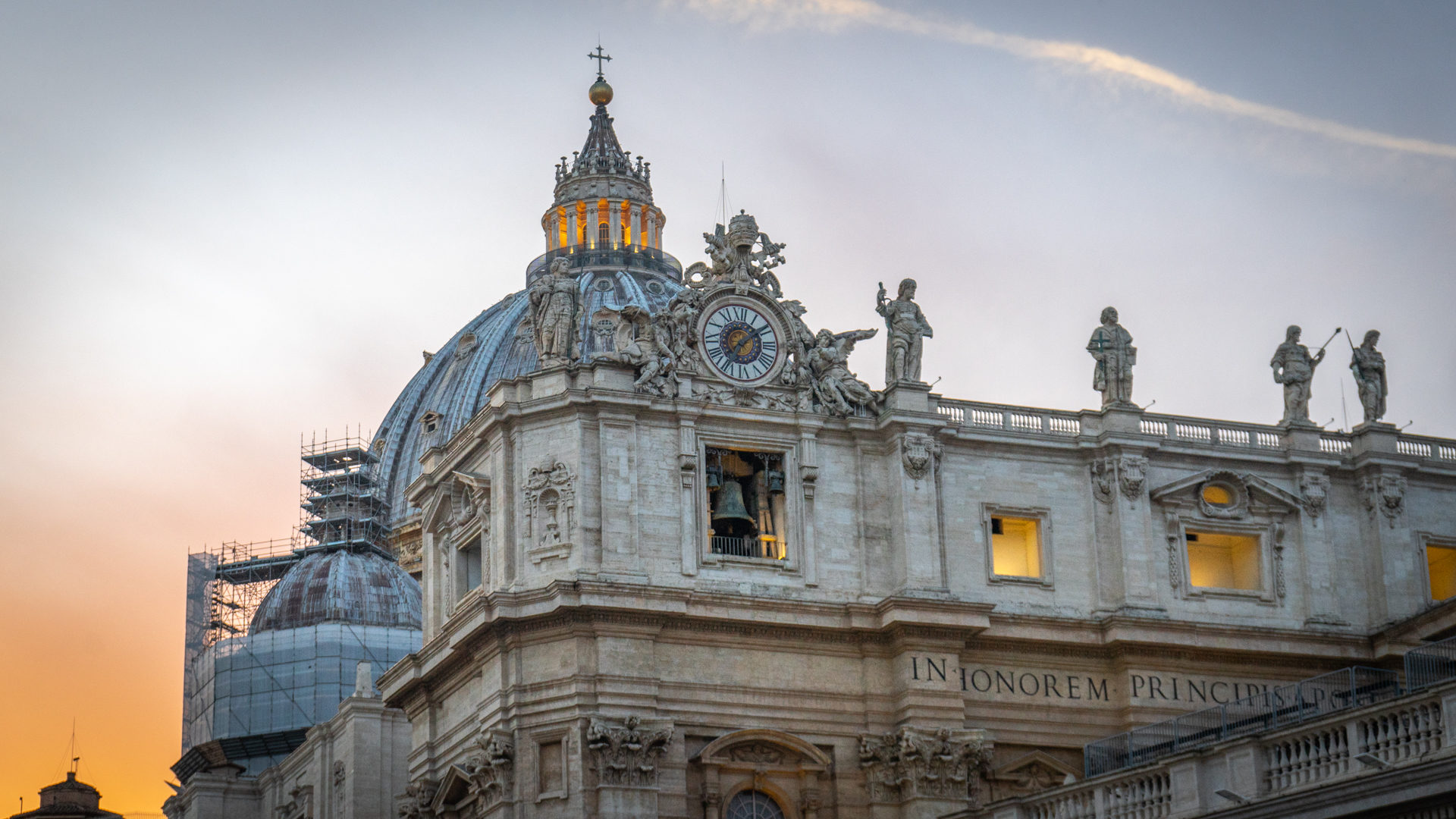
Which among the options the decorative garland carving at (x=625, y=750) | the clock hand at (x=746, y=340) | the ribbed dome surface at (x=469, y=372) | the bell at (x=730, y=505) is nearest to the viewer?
the decorative garland carving at (x=625, y=750)

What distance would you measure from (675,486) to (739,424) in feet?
7.82

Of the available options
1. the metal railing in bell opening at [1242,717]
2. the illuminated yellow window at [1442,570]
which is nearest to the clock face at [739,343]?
the metal railing in bell opening at [1242,717]

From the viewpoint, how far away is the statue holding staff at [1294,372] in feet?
195

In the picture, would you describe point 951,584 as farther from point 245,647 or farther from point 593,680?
point 245,647

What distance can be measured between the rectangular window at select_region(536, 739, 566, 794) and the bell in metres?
6.82

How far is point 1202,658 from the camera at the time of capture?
5638 centimetres

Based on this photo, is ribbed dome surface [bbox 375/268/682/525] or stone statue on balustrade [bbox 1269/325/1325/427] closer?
stone statue on balustrade [bbox 1269/325/1325/427]

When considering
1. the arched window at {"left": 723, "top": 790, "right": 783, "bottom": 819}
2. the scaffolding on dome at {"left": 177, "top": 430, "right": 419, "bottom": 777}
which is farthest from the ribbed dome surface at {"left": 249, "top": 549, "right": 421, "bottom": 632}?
the arched window at {"left": 723, "top": 790, "right": 783, "bottom": 819}

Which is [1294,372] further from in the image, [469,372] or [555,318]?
[469,372]

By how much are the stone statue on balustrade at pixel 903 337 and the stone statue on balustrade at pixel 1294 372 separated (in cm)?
922

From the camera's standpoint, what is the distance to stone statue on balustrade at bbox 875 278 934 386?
56688mm

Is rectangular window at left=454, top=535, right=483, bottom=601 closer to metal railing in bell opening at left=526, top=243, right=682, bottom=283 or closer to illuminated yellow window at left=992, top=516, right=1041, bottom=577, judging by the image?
illuminated yellow window at left=992, top=516, right=1041, bottom=577

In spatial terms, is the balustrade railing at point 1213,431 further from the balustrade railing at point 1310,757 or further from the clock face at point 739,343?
the balustrade railing at point 1310,757

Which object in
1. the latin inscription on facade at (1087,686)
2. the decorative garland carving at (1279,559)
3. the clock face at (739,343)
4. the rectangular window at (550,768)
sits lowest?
the rectangular window at (550,768)
